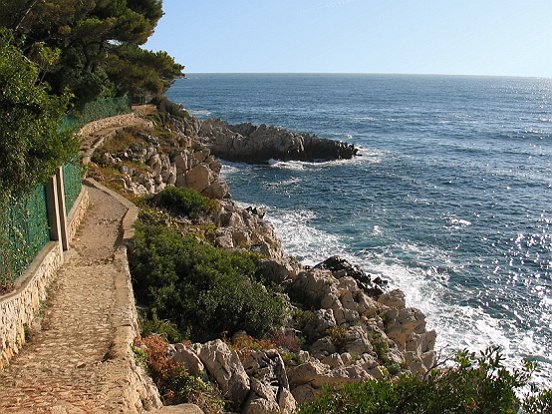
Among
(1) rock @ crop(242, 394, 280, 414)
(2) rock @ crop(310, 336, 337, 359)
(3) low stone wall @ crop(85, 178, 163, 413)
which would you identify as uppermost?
(3) low stone wall @ crop(85, 178, 163, 413)

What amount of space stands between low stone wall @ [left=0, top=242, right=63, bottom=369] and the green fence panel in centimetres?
23

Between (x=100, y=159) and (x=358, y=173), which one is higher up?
(x=100, y=159)

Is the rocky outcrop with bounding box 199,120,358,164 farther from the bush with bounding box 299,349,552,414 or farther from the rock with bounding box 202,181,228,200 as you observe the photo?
the bush with bounding box 299,349,552,414

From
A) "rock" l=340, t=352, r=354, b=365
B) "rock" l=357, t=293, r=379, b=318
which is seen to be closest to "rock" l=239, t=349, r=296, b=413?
"rock" l=340, t=352, r=354, b=365

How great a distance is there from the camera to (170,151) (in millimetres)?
36938

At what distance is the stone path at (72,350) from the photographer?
810 cm

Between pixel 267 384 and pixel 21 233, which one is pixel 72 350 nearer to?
pixel 21 233

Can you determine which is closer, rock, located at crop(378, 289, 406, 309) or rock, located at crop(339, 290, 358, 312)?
rock, located at crop(339, 290, 358, 312)

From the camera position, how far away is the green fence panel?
1079 cm

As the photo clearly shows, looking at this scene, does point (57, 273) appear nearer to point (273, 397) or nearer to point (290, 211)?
point (273, 397)

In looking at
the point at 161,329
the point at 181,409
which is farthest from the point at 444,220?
the point at 181,409

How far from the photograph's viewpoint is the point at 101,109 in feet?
123

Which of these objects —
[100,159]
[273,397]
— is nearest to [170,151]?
[100,159]

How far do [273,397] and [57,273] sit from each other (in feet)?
24.1
